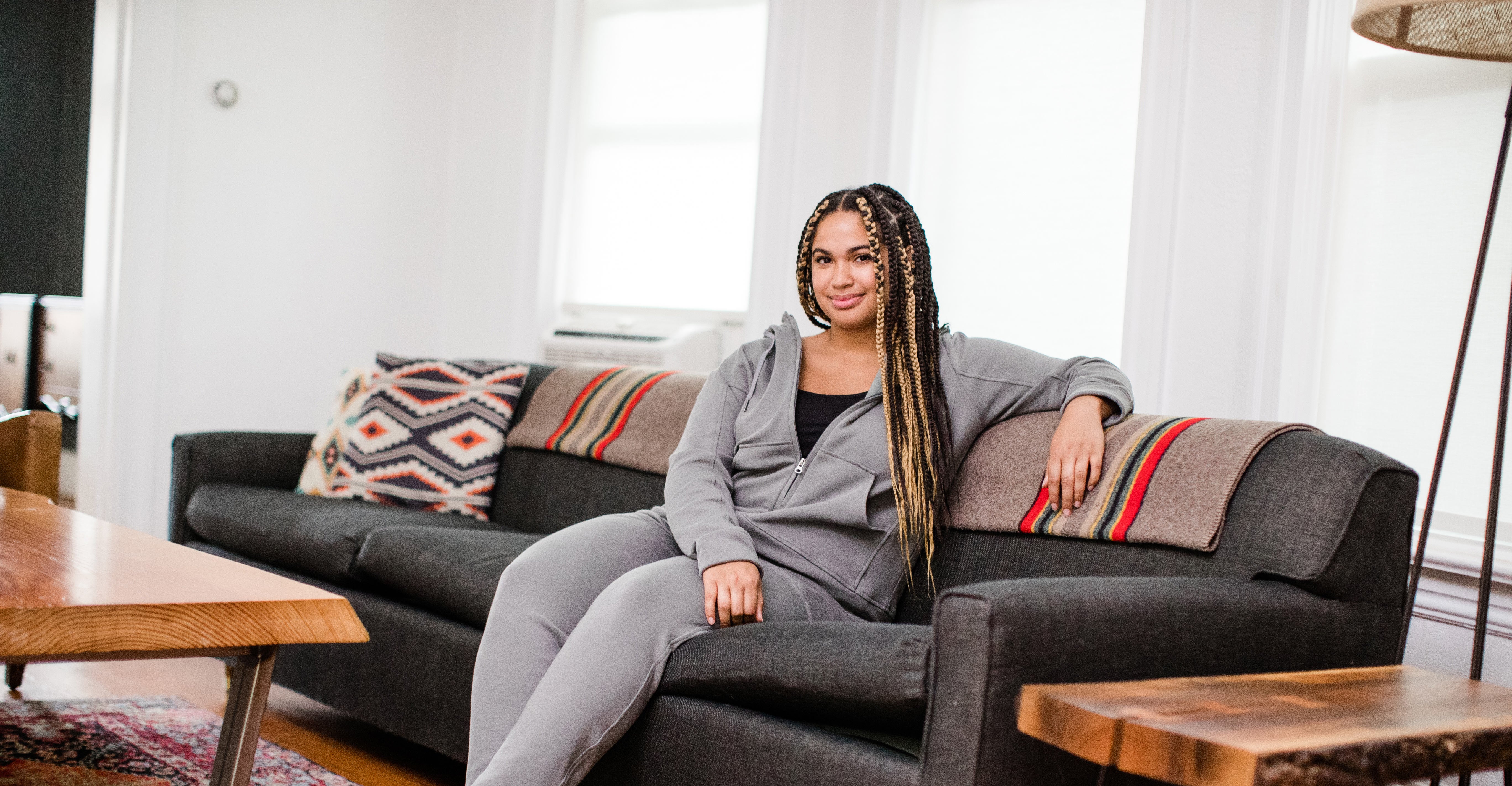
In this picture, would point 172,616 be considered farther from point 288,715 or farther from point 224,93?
point 224,93

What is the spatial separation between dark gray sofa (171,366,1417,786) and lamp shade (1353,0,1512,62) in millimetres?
741

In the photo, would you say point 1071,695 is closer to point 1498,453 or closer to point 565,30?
point 1498,453

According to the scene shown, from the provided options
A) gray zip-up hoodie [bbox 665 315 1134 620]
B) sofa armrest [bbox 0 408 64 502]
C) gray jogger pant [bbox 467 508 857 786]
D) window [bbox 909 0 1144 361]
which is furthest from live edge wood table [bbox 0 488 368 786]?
window [bbox 909 0 1144 361]

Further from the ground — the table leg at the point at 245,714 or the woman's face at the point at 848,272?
the woman's face at the point at 848,272

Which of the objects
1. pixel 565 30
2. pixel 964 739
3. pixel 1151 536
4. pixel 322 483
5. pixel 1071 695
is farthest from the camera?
pixel 565 30

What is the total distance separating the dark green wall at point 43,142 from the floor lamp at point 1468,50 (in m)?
5.35

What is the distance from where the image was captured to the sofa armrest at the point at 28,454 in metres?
2.62

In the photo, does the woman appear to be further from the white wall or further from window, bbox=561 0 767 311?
the white wall

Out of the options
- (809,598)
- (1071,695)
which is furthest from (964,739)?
(809,598)

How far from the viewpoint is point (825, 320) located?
6.58ft

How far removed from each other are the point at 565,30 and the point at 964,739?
3701mm

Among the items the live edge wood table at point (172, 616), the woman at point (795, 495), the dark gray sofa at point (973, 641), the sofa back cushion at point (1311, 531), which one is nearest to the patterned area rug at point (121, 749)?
the dark gray sofa at point (973, 641)

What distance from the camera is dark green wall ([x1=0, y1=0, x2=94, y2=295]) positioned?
561cm

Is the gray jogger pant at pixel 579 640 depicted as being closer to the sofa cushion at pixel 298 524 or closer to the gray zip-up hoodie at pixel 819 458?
the gray zip-up hoodie at pixel 819 458
